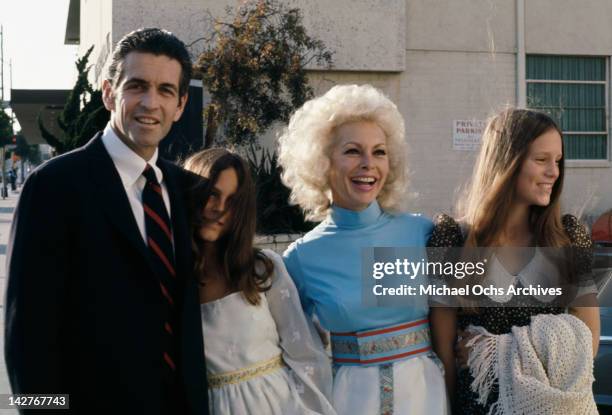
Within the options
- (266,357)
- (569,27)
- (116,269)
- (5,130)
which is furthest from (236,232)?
(5,130)

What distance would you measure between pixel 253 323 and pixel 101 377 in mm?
729

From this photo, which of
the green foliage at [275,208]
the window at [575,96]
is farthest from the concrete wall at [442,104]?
the green foliage at [275,208]

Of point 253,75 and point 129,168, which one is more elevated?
point 253,75

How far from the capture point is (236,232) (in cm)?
325

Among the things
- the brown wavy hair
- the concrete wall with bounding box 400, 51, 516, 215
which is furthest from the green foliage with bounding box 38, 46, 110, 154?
the brown wavy hair

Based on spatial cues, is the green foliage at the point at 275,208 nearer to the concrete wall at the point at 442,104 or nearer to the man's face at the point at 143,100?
the concrete wall at the point at 442,104

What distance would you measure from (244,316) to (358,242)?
23.2 inches

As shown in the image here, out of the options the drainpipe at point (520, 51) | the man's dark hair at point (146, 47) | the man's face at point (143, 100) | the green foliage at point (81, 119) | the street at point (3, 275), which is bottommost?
the street at point (3, 275)

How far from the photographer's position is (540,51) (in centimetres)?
1567

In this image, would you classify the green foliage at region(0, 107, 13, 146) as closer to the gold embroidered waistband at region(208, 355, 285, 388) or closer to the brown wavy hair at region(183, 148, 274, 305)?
the brown wavy hair at region(183, 148, 274, 305)

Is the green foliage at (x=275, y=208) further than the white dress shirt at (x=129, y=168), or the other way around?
the green foliage at (x=275, y=208)

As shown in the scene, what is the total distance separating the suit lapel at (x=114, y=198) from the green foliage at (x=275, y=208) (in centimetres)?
823

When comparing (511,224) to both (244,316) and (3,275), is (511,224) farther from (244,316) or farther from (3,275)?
(3,275)

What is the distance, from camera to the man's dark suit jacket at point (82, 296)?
2496 millimetres
